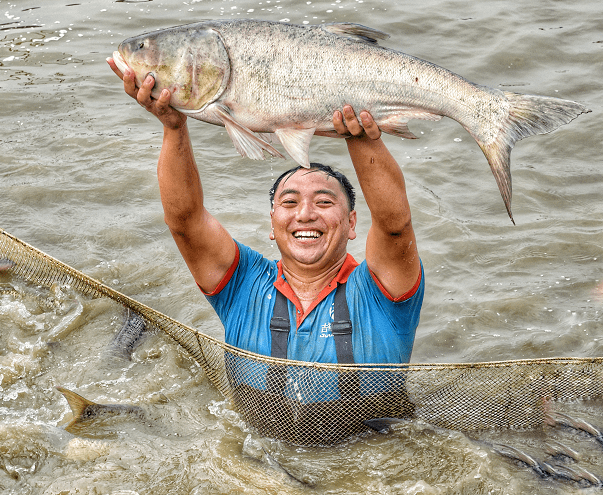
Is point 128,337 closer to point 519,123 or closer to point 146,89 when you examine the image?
point 146,89

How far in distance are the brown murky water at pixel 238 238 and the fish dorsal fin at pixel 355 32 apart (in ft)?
7.45

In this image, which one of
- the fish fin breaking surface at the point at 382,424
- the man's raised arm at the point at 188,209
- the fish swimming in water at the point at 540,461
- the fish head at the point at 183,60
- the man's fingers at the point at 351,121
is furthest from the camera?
the fish fin breaking surface at the point at 382,424

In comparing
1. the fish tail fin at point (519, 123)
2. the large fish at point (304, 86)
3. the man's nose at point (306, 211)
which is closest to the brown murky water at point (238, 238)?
the man's nose at point (306, 211)

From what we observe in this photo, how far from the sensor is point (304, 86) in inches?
114

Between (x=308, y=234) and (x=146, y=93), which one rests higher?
(x=146, y=93)

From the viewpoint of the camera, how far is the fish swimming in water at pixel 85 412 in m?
4.07

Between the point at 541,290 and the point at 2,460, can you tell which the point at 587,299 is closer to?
the point at 541,290

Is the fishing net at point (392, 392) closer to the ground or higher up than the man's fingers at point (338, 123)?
closer to the ground

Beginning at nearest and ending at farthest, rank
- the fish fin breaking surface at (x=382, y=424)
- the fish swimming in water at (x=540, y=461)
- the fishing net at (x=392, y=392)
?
1. the fish swimming in water at (x=540, y=461)
2. the fishing net at (x=392, y=392)
3. the fish fin breaking surface at (x=382, y=424)

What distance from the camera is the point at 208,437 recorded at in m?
4.18

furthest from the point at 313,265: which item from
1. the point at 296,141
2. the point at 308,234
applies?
the point at 296,141

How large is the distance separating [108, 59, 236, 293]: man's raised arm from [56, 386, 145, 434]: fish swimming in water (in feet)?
3.25

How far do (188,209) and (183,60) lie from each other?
1.09 meters

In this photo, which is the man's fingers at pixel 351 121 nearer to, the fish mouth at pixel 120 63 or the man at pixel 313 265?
the man at pixel 313 265
